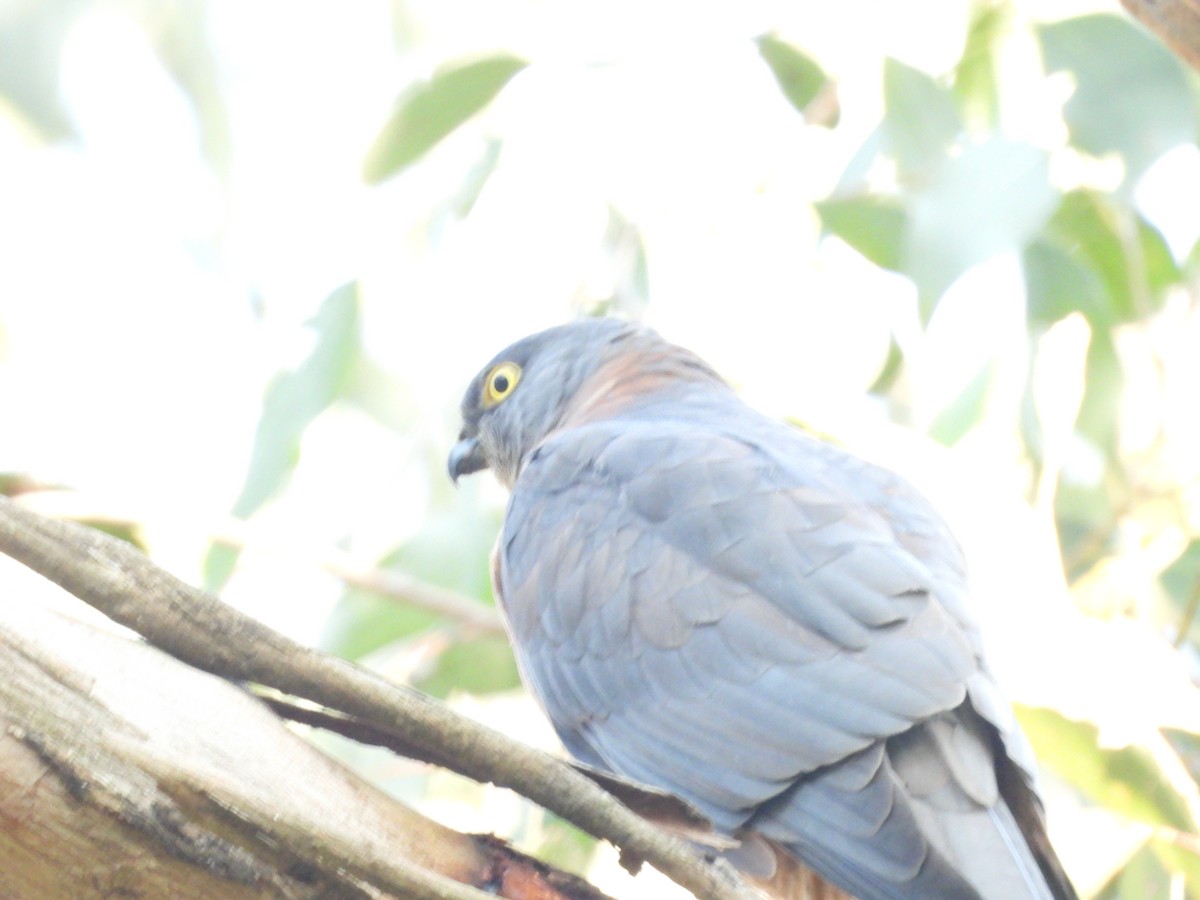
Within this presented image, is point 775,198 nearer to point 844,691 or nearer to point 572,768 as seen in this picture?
point 844,691

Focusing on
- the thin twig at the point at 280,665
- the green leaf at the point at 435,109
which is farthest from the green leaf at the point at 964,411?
the thin twig at the point at 280,665

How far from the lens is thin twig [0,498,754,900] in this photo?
1.40m

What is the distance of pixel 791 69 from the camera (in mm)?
5434

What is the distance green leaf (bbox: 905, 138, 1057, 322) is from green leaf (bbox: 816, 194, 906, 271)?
51 centimetres

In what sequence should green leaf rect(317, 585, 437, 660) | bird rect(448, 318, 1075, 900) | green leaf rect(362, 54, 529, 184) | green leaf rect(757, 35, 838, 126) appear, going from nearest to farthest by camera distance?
bird rect(448, 318, 1075, 900), green leaf rect(317, 585, 437, 660), green leaf rect(362, 54, 529, 184), green leaf rect(757, 35, 838, 126)

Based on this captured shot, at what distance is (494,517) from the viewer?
18.5 feet

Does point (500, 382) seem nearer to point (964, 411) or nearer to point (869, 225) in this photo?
point (869, 225)

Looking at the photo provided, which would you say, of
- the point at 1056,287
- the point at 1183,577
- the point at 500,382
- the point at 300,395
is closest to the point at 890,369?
the point at 1056,287

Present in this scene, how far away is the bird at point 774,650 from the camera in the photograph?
8.28 ft

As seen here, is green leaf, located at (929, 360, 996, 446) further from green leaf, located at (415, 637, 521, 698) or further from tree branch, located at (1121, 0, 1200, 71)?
tree branch, located at (1121, 0, 1200, 71)

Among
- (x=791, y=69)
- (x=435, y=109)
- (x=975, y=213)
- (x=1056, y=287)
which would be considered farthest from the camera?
(x=791, y=69)

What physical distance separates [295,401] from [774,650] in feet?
8.97

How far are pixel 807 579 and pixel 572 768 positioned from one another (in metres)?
1.46

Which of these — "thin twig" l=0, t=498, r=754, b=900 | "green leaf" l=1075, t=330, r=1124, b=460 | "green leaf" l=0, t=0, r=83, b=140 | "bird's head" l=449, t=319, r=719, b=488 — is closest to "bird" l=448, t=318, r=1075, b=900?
"bird's head" l=449, t=319, r=719, b=488
